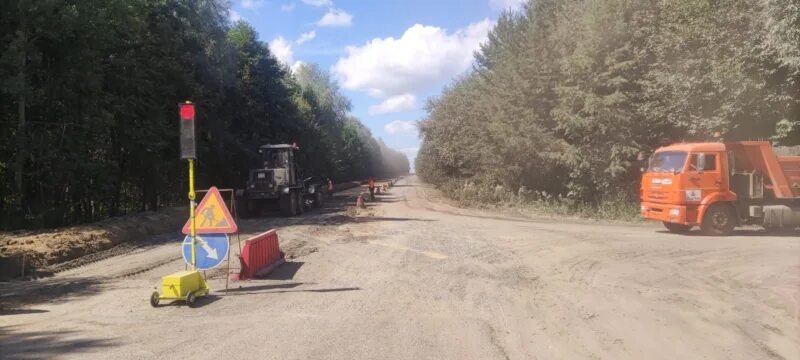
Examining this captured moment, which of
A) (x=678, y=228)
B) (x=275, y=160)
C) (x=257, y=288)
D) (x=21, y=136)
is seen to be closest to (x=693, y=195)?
(x=678, y=228)

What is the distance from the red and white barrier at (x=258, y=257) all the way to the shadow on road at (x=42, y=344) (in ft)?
11.4

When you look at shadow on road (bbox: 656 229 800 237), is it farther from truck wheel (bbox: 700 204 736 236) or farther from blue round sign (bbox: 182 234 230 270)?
blue round sign (bbox: 182 234 230 270)

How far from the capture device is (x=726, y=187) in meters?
15.9

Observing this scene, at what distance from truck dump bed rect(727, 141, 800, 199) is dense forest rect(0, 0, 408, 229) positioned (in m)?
20.5

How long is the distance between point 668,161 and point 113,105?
62.1 ft

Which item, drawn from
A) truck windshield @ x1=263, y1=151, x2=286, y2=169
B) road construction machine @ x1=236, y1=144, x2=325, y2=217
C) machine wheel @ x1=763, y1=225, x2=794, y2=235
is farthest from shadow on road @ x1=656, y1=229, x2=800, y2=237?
truck windshield @ x1=263, y1=151, x2=286, y2=169

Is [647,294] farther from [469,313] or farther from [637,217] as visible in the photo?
[637,217]

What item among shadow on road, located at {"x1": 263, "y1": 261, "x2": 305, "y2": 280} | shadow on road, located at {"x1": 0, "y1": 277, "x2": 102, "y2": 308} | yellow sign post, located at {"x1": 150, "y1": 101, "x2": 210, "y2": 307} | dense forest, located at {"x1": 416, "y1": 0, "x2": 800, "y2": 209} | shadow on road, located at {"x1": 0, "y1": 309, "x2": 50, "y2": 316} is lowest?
shadow on road, located at {"x1": 0, "y1": 277, "x2": 102, "y2": 308}

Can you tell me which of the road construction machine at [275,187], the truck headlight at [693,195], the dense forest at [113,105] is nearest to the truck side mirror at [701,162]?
the truck headlight at [693,195]

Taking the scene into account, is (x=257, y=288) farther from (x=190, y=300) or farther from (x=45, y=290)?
(x=45, y=290)

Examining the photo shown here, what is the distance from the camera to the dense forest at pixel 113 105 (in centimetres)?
1669

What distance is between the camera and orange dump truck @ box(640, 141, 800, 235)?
1583 centimetres

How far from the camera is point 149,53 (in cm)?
2280

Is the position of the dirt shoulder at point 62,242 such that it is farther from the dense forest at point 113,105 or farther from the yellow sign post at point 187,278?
the yellow sign post at point 187,278
